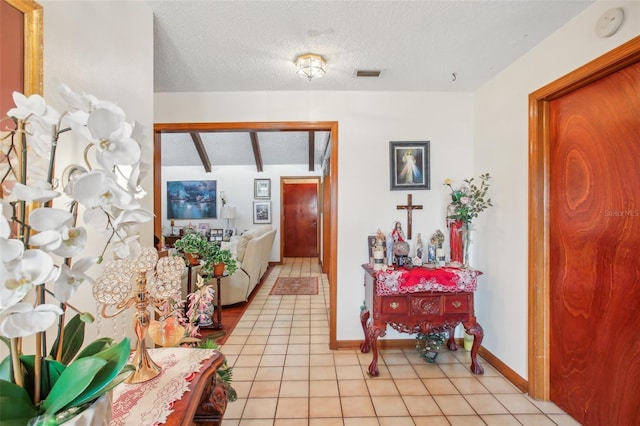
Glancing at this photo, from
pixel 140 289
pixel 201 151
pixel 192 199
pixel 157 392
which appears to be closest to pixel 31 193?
pixel 140 289

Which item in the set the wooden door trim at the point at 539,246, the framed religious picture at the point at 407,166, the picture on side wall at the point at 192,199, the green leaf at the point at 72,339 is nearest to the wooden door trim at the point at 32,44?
the green leaf at the point at 72,339

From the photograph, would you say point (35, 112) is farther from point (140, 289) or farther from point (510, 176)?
point (510, 176)

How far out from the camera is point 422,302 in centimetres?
233

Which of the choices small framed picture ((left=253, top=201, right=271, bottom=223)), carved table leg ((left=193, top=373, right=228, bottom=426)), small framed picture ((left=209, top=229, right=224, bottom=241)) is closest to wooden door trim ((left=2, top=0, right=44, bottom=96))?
carved table leg ((left=193, top=373, right=228, bottom=426))

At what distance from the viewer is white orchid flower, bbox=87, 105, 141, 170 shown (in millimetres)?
499

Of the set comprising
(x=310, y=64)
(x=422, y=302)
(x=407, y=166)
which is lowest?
(x=422, y=302)

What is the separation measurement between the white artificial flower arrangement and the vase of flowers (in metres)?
2.45

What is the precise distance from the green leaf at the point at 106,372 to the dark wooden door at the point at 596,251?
218cm

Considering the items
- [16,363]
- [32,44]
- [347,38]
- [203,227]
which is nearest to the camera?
[16,363]

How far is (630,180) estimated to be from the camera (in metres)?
1.54

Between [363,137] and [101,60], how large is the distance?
2.04 meters

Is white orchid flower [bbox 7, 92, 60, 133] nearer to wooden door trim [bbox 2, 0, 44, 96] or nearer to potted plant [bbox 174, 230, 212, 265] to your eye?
wooden door trim [bbox 2, 0, 44, 96]

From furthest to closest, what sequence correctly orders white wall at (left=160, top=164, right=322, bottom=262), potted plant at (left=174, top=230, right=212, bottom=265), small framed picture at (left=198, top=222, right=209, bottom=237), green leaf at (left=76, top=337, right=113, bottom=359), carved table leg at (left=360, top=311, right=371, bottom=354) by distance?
1. white wall at (left=160, top=164, right=322, bottom=262)
2. small framed picture at (left=198, top=222, right=209, bottom=237)
3. potted plant at (left=174, top=230, right=212, bottom=265)
4. carved table leg at (left=360, top=311, right=371, bottom=354)
5. green leaf at (left=76, top=337, right=113, bottom=359)

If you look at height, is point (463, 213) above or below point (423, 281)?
above
